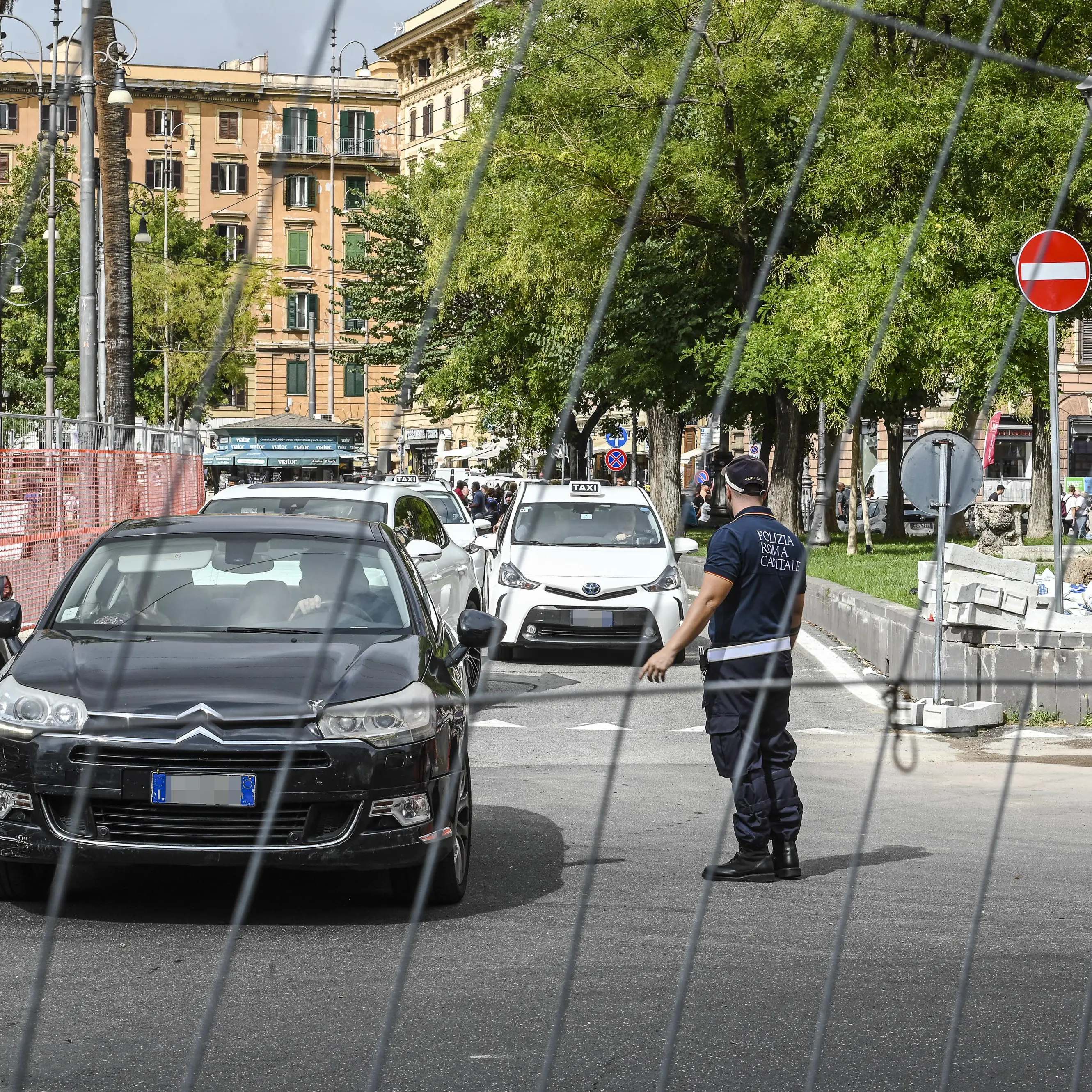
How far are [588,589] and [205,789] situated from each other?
30.8ft

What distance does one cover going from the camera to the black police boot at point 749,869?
22.1 ft

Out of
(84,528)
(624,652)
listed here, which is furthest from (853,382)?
(84,528)

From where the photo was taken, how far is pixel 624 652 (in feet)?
53.3

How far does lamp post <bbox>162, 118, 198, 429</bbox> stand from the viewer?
19.9 feet

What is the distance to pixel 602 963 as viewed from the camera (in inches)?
209

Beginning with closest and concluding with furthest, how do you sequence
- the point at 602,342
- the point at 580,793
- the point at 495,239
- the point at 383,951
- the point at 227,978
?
the point at 227,978 → the point at 383,951 → the point at 580,793 → the point at 495,239 → the point at 602,342

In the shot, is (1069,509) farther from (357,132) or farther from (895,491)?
(357,132)

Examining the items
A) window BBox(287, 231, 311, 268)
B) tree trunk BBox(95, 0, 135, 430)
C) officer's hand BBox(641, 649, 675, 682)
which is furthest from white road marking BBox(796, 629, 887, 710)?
tree trunk BBox(95, 0, 135, 430)

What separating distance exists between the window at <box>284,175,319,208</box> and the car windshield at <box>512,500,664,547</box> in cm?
1206

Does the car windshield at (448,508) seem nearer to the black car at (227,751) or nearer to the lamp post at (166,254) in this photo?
the lamp post at (166,254)

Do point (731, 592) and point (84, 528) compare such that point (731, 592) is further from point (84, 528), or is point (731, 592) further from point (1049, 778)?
point (84, 528)

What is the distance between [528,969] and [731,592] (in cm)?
204

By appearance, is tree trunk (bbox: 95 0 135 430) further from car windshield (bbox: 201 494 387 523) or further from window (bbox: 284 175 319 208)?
window (bbox: 284 175 319 208)

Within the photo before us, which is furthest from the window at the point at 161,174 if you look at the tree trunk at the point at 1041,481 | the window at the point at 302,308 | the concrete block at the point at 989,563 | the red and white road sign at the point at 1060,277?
the tree trunk at the point at 1041,481
